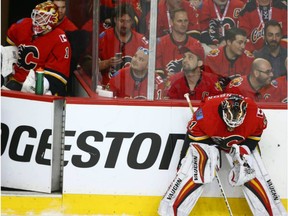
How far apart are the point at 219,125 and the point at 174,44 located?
77 cm

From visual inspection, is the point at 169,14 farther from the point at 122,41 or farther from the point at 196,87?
the point at 196,87

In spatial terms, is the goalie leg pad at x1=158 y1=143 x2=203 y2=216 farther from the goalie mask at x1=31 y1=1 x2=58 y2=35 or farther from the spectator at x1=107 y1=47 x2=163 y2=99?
the goalie mask at x1=31 y1=1 x2=58 y2=35

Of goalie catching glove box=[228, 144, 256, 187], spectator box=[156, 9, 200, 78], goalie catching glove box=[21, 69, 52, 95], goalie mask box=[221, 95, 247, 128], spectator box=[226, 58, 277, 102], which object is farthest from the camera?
goalie catching glove box=[21, 69, 52, 95]

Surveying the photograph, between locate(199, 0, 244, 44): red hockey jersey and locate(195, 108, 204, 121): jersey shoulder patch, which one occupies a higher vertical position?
locate(199, 0, 244, 44): red hockey jersey

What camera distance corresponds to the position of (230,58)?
8.59 meters

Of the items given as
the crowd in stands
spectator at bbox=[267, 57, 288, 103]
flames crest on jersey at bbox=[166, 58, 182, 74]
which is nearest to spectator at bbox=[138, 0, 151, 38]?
the crowd in stands

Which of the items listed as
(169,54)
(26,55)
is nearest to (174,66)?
(169,54)

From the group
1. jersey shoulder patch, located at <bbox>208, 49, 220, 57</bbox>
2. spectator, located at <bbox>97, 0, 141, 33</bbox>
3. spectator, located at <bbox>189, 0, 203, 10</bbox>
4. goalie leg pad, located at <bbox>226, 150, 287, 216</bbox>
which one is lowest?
goalie leg pad, located at <bbox>226, 150, 287, 216</bbox>

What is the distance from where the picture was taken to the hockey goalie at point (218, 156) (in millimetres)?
8078

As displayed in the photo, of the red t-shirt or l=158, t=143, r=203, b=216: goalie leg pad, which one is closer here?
l=158, t=143, r=203, b=216: goalie leg pad

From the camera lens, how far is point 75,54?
32.9ft

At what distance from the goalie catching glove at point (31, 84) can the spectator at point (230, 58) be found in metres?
1.20

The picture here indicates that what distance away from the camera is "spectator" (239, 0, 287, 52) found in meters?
8.55

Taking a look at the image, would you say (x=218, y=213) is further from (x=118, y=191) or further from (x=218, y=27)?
(x=218, y=27)
